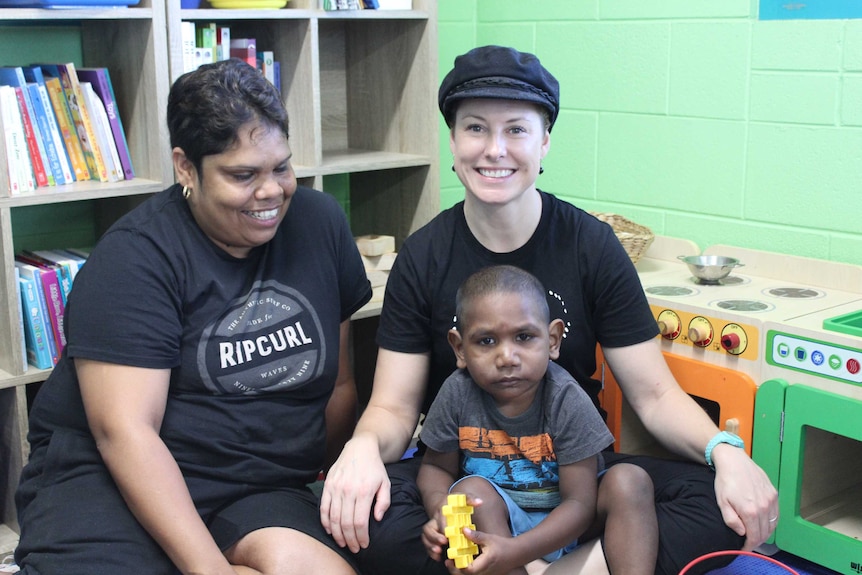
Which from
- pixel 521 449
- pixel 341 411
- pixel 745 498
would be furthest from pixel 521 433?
pixel 341 411

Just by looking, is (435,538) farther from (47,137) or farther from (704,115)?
(704,115)

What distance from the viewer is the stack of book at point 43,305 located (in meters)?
2.28

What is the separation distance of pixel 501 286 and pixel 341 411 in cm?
57

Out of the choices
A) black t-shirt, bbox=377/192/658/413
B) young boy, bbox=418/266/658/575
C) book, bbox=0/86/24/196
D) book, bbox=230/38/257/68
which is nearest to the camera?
young boy, bbox=418/266/658/575

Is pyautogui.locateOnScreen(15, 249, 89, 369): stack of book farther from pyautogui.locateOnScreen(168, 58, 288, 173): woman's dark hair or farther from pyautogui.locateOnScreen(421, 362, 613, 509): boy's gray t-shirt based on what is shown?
pyautogui.locateOnScreen(421, 362, 613, 509): boy's gray t-shirt

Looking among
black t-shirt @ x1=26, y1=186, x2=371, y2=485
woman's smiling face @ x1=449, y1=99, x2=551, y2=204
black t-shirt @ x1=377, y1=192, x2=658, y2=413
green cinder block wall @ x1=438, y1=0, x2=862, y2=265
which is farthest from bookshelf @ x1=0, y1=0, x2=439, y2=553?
woman's smiling face @ x1=449, y1=99, x2=551, y2=204

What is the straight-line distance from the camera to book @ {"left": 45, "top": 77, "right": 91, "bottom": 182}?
2.31 metres

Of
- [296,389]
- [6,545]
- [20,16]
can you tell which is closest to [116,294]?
[296,389]

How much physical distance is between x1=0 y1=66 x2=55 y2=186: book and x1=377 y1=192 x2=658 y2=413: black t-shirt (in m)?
0.89

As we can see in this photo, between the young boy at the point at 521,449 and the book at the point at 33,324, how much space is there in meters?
0.97

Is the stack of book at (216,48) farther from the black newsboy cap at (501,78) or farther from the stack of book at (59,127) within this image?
the black newsboy cap at (501,78)

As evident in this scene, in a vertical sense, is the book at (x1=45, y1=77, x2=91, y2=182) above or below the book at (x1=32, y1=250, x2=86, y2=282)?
above

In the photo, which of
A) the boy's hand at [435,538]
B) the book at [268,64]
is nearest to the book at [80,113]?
the book at [268,64]

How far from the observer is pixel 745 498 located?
5.63 feet
